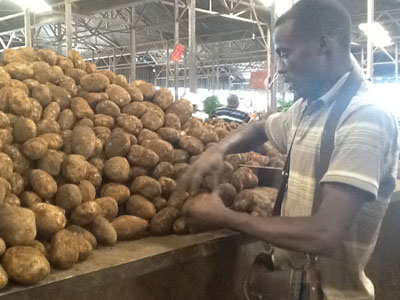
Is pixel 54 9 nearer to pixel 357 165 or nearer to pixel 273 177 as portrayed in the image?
pixel 273 177

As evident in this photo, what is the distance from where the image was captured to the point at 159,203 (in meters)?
2.43

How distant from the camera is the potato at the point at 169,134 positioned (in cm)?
276

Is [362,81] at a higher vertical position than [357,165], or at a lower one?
higher

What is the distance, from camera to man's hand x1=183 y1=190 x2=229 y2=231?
5.32ft

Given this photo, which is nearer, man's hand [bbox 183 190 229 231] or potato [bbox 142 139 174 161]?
man's hand [bbox 183 190 229 231]

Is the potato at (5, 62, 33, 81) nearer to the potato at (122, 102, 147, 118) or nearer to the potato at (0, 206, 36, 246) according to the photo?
the potato at (122, 102, 147, 118)

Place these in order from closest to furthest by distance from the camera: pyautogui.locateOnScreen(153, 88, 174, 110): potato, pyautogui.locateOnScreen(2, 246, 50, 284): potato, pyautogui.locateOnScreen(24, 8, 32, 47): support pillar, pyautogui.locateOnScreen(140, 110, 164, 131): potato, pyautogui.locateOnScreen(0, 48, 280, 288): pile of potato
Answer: pyautogui.locateOnScreen(2, 246, 50, 284): potato → pyautogui.locateOnScreen(0, 48, 280, 288): pile of potato → pyautogui.locateOnScreen(140, 110, 164, 131): potato → pyautogui.locateOnScreen(153, 88, 174, 110): potato → pyautogui.locateOnScreen(24, 8, 32, 47): support pillar

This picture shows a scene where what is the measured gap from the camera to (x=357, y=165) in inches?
55.7

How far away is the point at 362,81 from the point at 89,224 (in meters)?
1.39

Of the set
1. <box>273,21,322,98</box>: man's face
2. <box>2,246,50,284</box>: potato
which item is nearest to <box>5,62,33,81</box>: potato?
<box>2,246,50,284</box>: potato

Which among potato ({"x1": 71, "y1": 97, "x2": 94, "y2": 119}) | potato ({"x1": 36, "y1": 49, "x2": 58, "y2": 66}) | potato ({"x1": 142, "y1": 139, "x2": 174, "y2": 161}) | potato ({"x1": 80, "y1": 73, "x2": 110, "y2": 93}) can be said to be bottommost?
potato ({"x1": 142, "y1": 139, "x2": 174, "y2": 161})

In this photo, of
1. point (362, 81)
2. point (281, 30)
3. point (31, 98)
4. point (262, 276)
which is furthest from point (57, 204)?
point (362, 81)

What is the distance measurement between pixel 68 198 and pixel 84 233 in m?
0.18

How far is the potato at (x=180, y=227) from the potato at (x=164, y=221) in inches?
1.1
